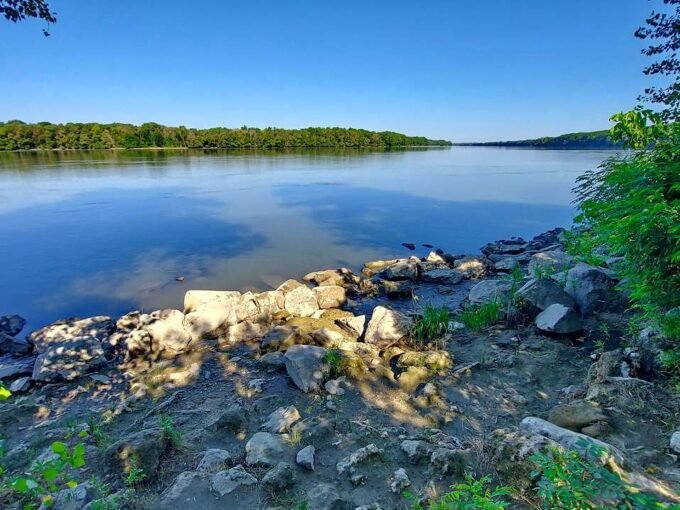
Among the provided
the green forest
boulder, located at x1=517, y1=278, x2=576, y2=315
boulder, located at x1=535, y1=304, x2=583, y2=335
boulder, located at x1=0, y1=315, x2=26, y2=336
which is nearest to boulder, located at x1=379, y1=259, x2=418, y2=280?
boulder, located at x1=517, y1=278, x2=576, y2=315

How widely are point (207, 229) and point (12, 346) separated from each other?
1056cm

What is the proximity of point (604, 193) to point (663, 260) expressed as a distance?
2.57m

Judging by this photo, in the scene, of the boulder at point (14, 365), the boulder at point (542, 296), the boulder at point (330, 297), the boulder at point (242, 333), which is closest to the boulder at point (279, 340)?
the boulder at point (242, 333)

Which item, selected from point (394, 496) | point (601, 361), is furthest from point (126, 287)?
point (601, 361)

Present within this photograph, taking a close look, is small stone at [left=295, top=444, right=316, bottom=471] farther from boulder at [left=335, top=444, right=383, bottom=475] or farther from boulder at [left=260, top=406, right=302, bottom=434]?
boulder at [left=260, top=406, right=302, bottom=434]

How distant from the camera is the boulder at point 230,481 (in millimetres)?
2891

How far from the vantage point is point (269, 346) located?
21.2 feet

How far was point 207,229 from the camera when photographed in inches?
682

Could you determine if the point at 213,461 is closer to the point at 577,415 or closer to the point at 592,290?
the point at 577,415

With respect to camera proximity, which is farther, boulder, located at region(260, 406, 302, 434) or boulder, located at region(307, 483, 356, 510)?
boulder, located at region(260, 406, 302, 434)

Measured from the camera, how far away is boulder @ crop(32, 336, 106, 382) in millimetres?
5727

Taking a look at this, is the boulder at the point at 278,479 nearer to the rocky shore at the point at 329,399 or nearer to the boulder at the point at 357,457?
the rocky shore at the point at 329,399

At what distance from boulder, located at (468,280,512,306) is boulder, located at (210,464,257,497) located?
17.3 feet

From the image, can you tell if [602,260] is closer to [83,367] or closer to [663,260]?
[663,260]
